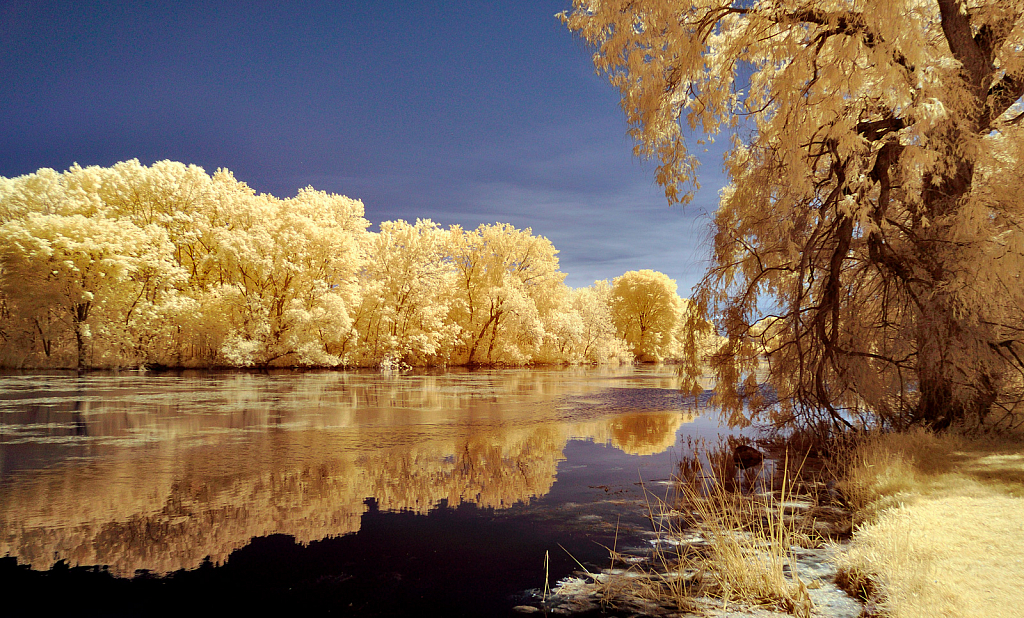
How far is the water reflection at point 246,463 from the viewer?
4.77 metres

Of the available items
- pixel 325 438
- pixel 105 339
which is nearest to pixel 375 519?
pixel 325 438

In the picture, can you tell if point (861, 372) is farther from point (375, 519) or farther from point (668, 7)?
point (375, 519)

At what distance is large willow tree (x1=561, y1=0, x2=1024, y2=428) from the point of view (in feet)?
20.5

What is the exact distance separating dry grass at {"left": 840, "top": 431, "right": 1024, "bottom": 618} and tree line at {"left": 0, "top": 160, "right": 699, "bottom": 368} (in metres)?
28.7

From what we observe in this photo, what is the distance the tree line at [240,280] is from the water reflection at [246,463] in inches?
565

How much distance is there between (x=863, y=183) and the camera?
23.4 ft

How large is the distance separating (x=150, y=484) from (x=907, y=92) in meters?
10.2

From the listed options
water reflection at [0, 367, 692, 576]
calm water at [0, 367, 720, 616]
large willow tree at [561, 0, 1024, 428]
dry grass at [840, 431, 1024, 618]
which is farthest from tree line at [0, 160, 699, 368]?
dry grass at [840, 431, 1024, 618]

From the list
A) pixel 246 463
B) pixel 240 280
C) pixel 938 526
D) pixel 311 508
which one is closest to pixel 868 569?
pixel 938 526

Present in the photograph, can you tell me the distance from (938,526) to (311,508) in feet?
18.9

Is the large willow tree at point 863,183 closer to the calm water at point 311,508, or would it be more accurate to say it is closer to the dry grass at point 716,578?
the calm water at point 311,508

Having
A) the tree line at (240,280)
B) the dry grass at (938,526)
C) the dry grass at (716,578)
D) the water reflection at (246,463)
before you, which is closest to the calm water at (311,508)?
the water reflection at (246,463)

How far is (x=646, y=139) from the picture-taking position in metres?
8.75

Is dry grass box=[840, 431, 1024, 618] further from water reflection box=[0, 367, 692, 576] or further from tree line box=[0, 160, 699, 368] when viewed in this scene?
tree line box=[0, 160, 699, 368]
